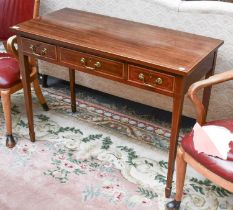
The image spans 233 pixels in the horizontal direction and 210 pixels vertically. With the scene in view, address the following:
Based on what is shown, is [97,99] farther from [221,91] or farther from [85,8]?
[221,91]

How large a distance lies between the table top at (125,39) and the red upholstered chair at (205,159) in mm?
99

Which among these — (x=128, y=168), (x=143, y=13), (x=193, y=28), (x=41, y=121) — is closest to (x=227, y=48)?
(x=193, y=28)

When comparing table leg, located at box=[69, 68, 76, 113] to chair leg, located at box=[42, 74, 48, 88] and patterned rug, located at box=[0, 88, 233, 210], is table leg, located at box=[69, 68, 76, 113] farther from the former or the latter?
chair leg, located at box=[42, 74, 48, 88]

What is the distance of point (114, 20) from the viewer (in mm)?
1981

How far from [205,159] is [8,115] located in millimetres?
1193

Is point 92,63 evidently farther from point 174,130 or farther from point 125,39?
point 174,130

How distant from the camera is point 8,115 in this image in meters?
2.13

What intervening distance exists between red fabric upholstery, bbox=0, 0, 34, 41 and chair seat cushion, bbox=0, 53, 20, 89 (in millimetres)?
263

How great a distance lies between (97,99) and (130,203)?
1010mm

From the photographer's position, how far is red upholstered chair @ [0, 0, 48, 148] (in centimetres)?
205

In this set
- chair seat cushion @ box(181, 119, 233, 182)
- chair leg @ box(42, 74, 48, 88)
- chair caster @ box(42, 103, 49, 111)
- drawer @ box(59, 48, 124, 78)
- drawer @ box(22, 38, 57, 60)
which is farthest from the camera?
chair leg @ box(42, 74, 48, 88)

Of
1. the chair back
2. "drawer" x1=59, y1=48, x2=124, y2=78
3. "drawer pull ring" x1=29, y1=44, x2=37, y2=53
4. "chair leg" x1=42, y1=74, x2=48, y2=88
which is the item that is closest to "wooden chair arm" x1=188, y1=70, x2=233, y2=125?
"drawer" x1=59, y1=48, x2=124, y2=78

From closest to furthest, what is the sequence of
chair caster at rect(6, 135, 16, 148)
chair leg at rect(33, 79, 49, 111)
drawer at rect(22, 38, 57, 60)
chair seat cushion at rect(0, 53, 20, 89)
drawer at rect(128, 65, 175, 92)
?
drawer at rect(128, 65, 175, 92) < drawer at rect(22, 38, 57, 60) < chair seat cushion at rect(0, 53, 20, 89) < chair caster at rect(6, 135, 16, 148) < chair leg at rect(33, 79, 49, 111)

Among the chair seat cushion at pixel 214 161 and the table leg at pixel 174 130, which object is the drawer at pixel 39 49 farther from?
the chair seat cushion at pixel 214 161
